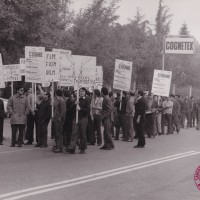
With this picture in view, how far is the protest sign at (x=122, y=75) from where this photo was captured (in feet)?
61.5

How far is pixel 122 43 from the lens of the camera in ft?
123

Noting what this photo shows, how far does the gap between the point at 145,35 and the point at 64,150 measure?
3484 centimetres

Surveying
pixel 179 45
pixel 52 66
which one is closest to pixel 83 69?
pixel 52 66

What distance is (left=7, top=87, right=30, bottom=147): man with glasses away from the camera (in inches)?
575

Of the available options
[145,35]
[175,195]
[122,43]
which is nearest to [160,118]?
[175,195]

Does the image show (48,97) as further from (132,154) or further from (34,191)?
(34,191)

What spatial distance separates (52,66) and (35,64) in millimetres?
565

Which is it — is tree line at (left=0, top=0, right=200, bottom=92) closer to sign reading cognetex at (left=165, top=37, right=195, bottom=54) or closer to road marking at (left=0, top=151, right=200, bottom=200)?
sign reading cognetex at (left=165, top=37, right=195, bottom=54)

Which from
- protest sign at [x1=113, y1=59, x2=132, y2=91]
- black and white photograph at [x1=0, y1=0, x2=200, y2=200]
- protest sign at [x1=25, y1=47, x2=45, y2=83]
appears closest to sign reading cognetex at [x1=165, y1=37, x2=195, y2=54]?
black and white photograph at [x1=0, y1=0, x2=200, y2=200]

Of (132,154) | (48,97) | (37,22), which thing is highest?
(37,22)

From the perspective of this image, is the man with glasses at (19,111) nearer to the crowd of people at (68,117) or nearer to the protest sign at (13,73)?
the crowd of people at (68,117)

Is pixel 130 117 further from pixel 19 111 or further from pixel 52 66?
pixel 19 111

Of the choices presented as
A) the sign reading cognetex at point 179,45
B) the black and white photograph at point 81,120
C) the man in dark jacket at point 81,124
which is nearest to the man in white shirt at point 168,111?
the black and white photograph at point 81,120

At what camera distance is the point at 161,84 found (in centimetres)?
2222
